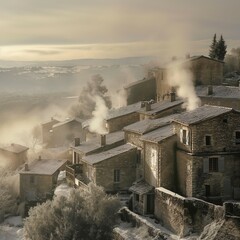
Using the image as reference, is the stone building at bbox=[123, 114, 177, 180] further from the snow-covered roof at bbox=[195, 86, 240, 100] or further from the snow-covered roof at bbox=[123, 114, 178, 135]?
the snow-covered roof at bbox=[195, 86, 240, 100]

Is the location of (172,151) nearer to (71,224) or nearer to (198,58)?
(71,224)

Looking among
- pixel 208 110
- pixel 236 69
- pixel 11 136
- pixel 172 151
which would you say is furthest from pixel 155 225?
pixel 11 136

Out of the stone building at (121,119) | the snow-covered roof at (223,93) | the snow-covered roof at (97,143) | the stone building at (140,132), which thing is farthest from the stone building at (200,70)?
the stone building at (140,132)

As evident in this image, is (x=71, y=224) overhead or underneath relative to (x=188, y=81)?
underneath

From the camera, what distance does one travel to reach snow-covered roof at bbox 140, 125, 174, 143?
1637 inches

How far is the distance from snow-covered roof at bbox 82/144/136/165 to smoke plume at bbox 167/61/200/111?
34.8 ft

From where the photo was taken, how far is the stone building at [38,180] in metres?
59.4

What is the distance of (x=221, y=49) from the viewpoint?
88625 mm

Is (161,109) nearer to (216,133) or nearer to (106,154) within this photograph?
(106,154)

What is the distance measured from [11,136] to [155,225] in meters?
76.7

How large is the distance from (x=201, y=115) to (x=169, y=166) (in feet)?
14.9

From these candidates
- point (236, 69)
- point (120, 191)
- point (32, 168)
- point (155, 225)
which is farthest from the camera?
point (236, 69)

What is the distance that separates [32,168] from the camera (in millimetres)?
62250

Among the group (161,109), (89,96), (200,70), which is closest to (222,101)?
(161,109)
